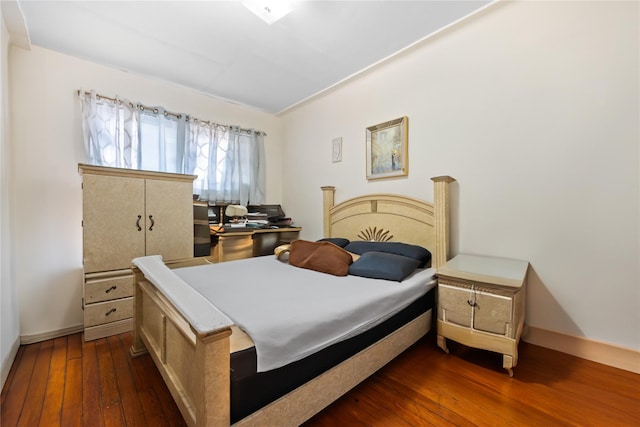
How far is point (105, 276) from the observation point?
218cm

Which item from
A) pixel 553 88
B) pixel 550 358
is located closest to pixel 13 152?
pixel 553 88

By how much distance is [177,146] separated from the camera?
2.99 m

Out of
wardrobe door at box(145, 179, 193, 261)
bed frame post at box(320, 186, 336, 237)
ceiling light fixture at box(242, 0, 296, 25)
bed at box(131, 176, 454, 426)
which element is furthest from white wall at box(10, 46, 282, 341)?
bed frame post at box(320, 186, 336, 237)

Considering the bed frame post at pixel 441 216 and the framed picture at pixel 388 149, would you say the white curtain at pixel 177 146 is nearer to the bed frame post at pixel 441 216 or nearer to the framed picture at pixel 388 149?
the framed picture at pixel 388 149

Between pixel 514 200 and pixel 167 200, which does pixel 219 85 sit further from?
pixel 514 200

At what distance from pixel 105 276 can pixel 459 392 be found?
2.79 metres

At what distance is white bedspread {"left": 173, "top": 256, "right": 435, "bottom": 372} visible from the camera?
1.01 meters

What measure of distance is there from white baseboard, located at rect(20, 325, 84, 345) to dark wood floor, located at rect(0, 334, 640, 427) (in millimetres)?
343

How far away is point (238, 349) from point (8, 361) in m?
1.98

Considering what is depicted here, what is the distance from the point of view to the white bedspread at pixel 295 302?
1.01m

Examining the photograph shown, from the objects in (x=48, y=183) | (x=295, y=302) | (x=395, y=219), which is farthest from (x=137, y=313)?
(x=395, y=219)

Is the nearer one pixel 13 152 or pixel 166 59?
pixel 13 152

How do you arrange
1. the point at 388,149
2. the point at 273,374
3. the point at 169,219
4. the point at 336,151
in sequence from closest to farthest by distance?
the point at 273,374 < the point at 169,219 < the point at 388,149 < the point at 336,151

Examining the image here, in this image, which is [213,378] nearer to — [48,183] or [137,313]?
[137,313]
